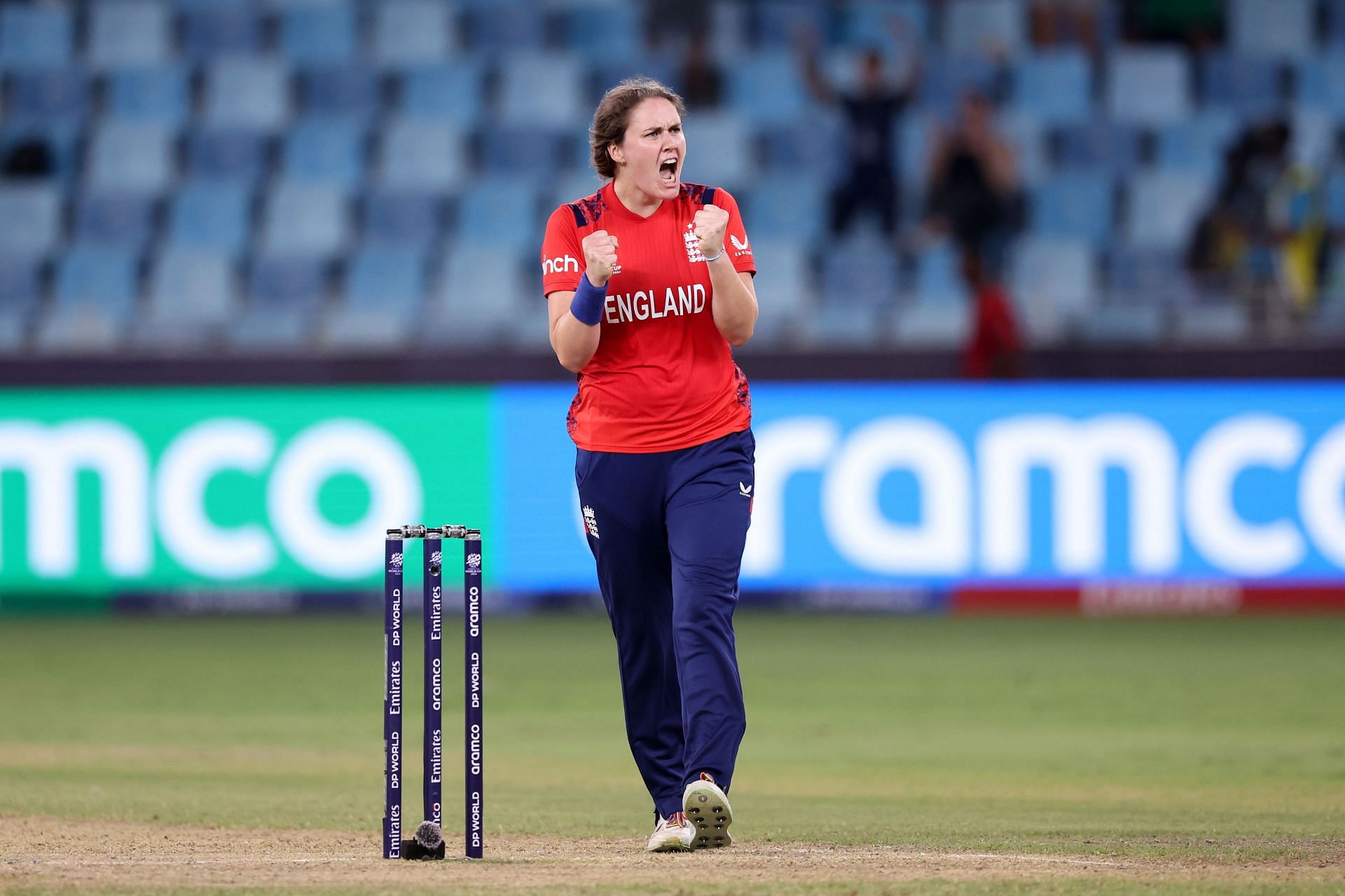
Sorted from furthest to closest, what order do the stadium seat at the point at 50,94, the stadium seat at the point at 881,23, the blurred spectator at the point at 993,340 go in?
the stadium seat at the point at 50,94 → the stadium seat at the point at 881,23 → the blurred spectator at the point at 993,340

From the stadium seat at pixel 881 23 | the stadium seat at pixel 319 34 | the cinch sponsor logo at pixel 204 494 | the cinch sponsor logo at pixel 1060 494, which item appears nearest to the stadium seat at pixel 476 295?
the cinch sponsor logo at pixel 204 494

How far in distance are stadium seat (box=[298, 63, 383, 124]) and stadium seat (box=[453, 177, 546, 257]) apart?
1.70 meters

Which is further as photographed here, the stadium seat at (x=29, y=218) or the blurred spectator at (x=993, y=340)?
the stadium seat at (x=29, y=218)

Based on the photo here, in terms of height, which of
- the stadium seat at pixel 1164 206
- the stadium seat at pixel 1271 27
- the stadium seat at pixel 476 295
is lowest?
the stadium seat at pixel 476 295

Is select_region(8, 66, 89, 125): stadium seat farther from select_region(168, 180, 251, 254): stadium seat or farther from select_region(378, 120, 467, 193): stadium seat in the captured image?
select_region(378, 120, 467, 193): stadium seat

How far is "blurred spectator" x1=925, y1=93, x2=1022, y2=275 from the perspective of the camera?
1667 centimetres

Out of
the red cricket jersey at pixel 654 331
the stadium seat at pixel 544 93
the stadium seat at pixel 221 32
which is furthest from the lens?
the stadium seat at pixel 221 32

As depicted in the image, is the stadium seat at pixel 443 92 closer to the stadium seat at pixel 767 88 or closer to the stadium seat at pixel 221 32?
the stadium seat at pixel 221 32

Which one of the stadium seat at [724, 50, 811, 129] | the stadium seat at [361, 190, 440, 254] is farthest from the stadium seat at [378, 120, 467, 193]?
the stadium seat at [724, 50, 811, 129]

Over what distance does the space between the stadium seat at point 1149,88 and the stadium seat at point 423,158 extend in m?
5.76

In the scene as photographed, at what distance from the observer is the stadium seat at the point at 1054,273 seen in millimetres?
16328

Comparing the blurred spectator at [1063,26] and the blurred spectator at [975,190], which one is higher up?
the blurred spectator at [1063,26]

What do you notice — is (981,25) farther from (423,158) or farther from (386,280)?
(386,280)

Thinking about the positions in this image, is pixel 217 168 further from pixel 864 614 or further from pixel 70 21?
pixel 864 614
